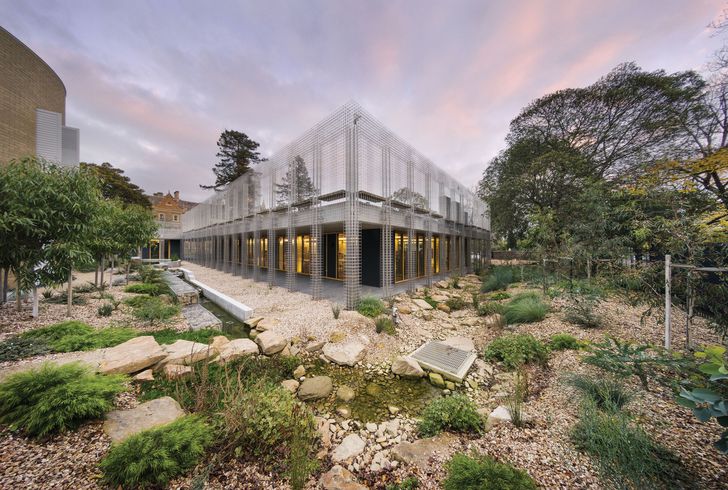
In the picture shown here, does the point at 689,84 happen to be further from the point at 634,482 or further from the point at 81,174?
the point at 81,174

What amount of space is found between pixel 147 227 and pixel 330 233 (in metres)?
8.06

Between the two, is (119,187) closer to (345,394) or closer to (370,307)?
(370,307)

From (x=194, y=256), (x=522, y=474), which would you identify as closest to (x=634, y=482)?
(x=522, y=474)

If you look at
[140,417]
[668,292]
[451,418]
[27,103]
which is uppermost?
[27,103]

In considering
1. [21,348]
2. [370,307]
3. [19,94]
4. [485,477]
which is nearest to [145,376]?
[21,348]

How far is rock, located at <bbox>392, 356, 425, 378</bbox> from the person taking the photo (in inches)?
164

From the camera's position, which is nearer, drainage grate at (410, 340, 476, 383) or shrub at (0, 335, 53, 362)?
shrub at (0, 335, 53, 362)

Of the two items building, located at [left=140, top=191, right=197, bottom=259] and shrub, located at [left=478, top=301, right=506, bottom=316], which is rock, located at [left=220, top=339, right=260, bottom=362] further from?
building, located at [left=140, top=191, right=197, bottom=259]

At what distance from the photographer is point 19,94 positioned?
30.3 ft

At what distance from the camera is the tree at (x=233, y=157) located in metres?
21.8

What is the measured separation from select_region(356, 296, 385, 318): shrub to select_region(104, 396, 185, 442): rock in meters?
4.53

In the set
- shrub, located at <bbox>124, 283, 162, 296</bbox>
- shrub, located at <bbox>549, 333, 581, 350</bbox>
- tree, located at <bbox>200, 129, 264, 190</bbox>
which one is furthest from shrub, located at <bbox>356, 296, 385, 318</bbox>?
tree, located at <bbox>200, 129, 264, 190</bbox>

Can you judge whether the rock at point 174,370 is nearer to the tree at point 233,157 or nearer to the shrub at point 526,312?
the shrub at point 526,312

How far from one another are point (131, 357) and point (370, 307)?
199 inches
